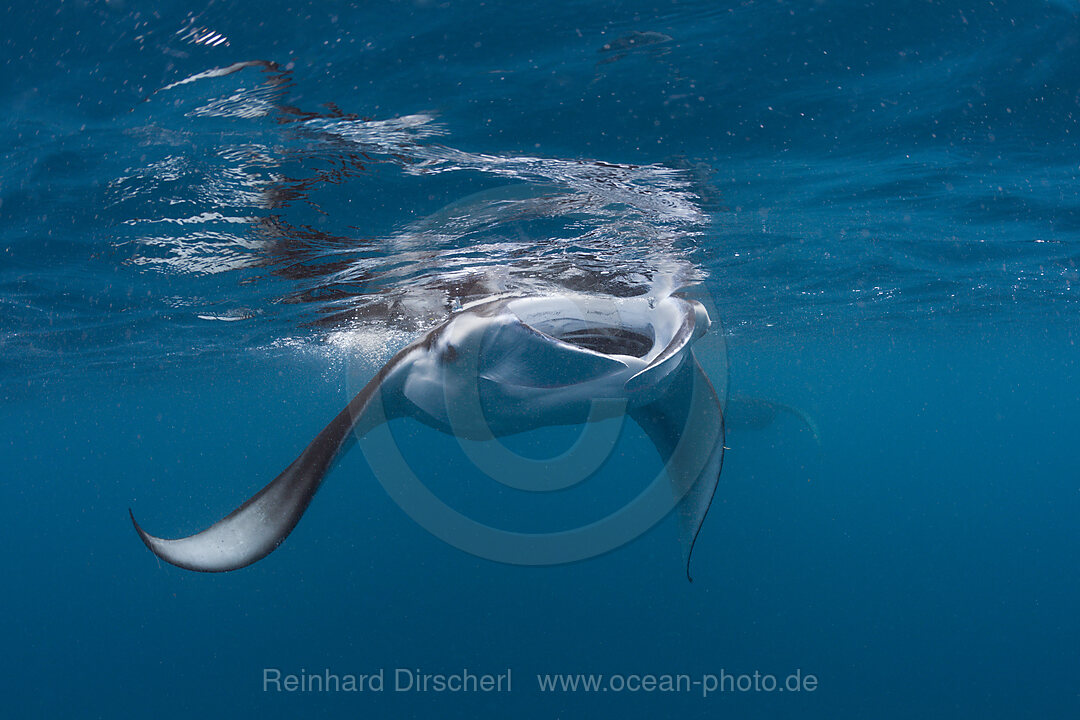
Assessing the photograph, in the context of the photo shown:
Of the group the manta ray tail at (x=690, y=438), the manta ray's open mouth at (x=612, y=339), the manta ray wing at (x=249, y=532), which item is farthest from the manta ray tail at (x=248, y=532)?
the manta ray tail at (x=690, y=438)

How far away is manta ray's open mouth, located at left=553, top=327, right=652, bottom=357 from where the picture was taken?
432 centimetres

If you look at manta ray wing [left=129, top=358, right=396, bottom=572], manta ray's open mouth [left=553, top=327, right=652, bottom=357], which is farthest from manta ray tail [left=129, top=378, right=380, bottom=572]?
manta ray's open mouth [left=553, top=327, right=652, bottom=357]

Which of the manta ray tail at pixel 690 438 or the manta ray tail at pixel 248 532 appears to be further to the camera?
the manta ray tail at pixel 690 438

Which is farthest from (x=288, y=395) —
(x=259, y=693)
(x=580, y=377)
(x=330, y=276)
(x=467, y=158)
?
(x=580, y=377)

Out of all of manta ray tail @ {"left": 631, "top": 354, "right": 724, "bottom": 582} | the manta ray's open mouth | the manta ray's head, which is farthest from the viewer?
the manta ray's open mouth

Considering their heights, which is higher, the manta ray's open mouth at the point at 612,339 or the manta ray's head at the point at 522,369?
the manta ray's head at the point at 522,369

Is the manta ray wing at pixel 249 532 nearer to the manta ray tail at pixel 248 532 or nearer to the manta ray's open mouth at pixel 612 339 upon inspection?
the manta ray tail at pixel 248 532

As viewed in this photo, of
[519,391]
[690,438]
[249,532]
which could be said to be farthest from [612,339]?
[249,532]

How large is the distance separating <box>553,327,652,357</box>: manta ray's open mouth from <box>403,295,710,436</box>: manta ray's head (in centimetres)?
41

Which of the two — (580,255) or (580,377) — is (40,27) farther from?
(580,255)

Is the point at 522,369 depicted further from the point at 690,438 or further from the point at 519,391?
the point at 690,438

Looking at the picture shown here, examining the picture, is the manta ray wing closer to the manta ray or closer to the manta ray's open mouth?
the manta ray

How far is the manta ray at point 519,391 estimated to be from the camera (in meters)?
2.57

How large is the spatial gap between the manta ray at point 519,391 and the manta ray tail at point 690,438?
11 mm
